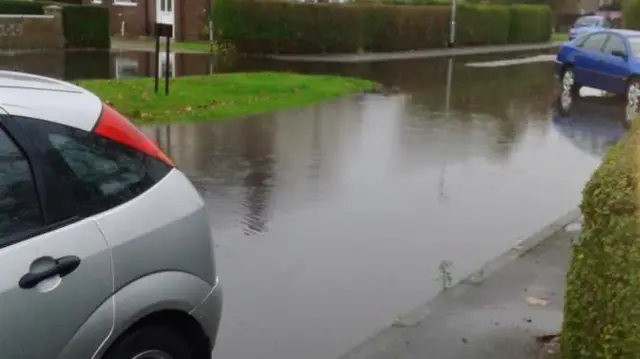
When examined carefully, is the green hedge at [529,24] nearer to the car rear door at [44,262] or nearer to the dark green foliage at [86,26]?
the dark green foliage at [86,26]

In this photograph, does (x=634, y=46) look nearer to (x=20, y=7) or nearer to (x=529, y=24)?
(x=20, y=7)

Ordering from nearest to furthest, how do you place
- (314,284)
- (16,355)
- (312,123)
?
(16,355) → (314,284) → (312,123)

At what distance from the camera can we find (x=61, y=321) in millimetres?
3484

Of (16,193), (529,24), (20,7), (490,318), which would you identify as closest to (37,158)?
(16,193)

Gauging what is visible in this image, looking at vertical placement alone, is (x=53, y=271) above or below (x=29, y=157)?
below

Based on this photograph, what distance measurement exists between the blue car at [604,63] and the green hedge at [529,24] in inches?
954

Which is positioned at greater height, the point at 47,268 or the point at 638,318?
the point at 47,268

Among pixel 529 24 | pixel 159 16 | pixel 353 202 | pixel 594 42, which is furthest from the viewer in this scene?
pixel 529 24

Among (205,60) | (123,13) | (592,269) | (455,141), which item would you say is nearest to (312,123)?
(455,141)

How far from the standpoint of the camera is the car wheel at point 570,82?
2194 centimetres

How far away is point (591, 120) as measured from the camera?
57.3ft

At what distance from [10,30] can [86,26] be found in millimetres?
3041

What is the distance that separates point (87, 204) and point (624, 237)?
94.8 inches

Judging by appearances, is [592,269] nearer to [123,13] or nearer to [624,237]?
[624,237]
